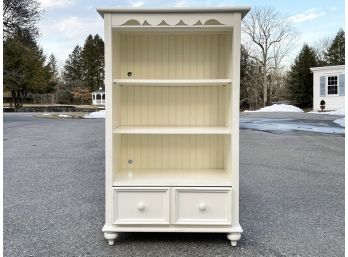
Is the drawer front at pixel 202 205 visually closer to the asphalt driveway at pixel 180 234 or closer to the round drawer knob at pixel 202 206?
the round drawer knob at pixel 202 206

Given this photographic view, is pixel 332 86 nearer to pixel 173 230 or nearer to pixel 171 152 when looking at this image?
pixel 171 152

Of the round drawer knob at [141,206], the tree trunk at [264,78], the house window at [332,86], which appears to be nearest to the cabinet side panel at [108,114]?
the round drawer knob at [141,206]

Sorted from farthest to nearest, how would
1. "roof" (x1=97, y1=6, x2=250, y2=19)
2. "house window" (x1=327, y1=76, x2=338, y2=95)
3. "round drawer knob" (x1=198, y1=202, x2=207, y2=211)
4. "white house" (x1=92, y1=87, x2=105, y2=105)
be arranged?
"white house" (x1=92, y1=87, x2=105, y2=105), "house window" (x1=327, y1=76, x2=338, y2=95), "round drawer knob" (x1=198, y1=202, x2=207, y2=211), "roof" (x1=97, y1=6, x2=250, y2=19)

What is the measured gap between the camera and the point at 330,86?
1769 cm

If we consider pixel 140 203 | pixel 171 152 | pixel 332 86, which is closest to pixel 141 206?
pixel 140 203

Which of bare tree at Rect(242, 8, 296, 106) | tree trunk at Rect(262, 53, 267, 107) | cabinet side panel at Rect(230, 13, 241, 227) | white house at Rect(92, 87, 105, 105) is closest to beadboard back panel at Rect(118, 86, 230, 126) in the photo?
cabinet side panel at Rect(230, 13, 241, 227)

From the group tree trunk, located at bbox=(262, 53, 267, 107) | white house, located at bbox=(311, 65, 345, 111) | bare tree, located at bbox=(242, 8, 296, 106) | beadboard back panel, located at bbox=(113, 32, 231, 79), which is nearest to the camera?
beadboard back panel, located at bbox=(113, 32, 231, 79)

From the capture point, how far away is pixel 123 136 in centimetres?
277

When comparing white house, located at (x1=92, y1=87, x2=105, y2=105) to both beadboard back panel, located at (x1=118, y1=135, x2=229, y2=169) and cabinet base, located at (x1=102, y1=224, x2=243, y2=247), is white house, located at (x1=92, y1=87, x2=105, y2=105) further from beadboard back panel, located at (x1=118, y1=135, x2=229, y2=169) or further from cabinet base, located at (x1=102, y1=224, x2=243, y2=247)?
cabinet base, located at (x1=102, y1=224, x2=243, y2=247)

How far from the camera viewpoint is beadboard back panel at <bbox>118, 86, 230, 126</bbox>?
2783 mm

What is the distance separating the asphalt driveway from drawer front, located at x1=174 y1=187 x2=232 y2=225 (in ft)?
0.59

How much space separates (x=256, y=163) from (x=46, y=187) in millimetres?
3104

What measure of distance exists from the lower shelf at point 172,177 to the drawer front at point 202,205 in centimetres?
5

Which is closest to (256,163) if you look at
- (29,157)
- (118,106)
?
(118,106)
